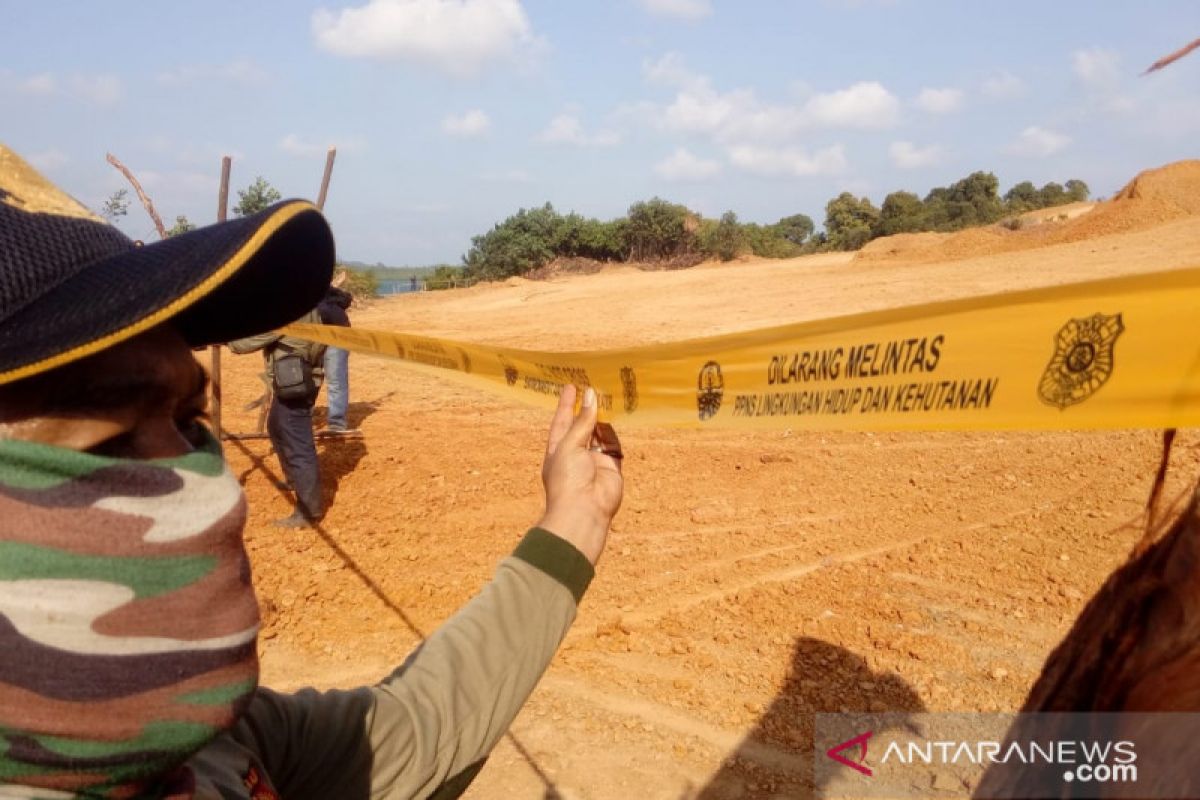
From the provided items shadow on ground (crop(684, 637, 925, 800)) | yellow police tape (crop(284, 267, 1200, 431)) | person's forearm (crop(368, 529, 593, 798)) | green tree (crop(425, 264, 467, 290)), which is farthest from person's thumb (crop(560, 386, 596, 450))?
→ green tree (crop(425, 264, 467, 290))

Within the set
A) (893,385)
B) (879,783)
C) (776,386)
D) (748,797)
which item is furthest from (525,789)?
(893,385)

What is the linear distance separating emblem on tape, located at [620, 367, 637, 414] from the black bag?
14.3 feet

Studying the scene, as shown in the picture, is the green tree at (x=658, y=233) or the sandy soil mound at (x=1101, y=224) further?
the green tree at (x=658, y=233)

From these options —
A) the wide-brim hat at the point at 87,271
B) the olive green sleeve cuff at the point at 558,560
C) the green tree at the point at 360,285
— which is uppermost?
the green tree at the point at 360,285

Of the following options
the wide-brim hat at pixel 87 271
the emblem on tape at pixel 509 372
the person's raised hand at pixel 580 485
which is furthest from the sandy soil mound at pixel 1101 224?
the wide-brim hat at pixel 87 271

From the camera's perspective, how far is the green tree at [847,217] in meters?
49.6

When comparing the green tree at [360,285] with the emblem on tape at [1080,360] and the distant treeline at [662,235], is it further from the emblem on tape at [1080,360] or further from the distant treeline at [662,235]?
the emblem on tape at [1080,360]

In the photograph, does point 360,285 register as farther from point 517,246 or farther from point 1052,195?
point 1052,195

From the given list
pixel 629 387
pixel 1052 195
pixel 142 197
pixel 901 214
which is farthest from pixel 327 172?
pixel 1052 195

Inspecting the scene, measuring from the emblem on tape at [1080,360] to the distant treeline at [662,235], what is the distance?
42.4 meters

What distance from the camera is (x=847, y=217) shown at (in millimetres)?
51281

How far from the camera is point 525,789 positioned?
3.54 m

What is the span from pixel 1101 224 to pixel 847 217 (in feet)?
91.5

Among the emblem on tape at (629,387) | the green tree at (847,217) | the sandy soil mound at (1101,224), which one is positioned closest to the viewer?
the emblem on tape at (629,387)
